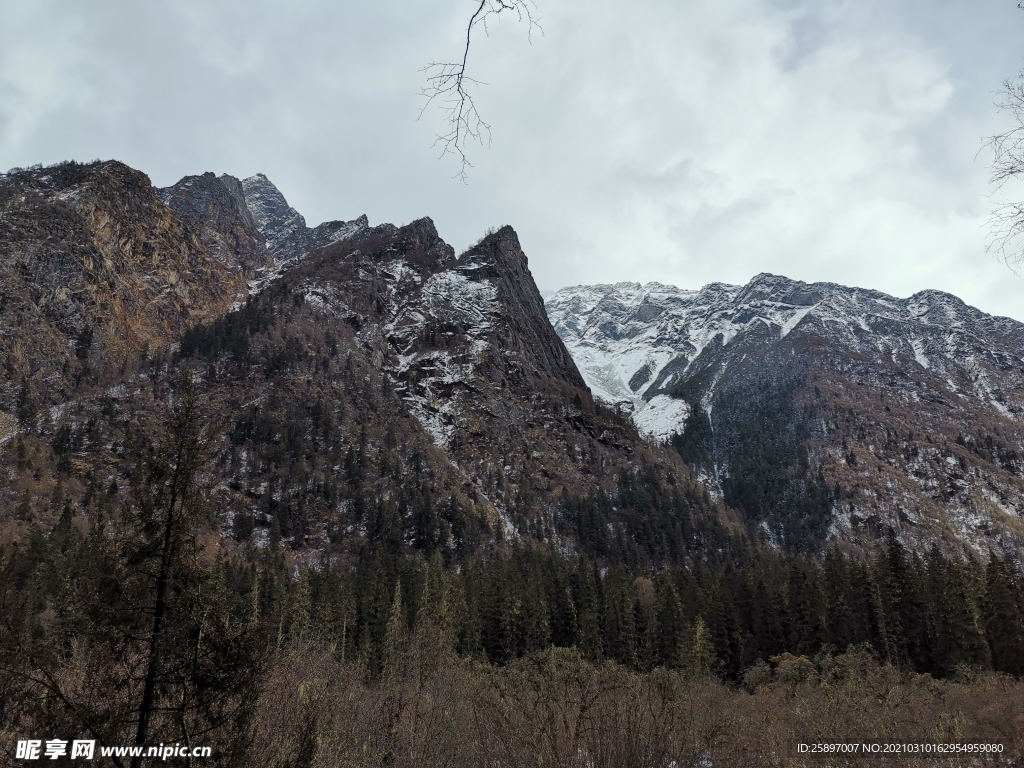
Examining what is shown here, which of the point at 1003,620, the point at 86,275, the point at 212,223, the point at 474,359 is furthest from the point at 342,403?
the point at 212,223

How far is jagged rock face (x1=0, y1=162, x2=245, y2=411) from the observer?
9888 cm

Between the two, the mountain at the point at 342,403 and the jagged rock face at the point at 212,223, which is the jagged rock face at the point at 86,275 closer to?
the mountain at the point at 342,403

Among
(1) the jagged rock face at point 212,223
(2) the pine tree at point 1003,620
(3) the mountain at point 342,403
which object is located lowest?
(2) the pine tree at point 1003,620

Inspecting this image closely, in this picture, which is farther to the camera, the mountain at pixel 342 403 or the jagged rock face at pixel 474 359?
the jagged rock face at pixel 474 359

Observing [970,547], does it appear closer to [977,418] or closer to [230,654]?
[977,418]

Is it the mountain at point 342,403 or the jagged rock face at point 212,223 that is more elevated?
the jagged rock face at point 212,223

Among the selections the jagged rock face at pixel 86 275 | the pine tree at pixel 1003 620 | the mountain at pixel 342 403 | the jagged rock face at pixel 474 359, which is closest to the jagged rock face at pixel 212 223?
the mountain at pixel 342 403

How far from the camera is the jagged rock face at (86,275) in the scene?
324 feet

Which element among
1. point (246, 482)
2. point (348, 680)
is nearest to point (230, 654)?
point (348, 680)

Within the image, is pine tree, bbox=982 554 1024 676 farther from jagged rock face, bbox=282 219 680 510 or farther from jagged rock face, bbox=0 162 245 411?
jagged rock face, bbox=0 162 245 411

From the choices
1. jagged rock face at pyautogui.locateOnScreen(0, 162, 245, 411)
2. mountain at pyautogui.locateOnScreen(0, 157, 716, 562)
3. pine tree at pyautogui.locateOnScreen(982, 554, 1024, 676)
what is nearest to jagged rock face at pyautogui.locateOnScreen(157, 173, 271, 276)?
mountain at pyautogui.locateOnScreen(0, 157, 716, 562)

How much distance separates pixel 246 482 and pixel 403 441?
103 feet

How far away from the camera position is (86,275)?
113 m

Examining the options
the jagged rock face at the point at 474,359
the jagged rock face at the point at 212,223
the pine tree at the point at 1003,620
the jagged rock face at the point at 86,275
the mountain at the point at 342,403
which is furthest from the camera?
the jagged rock face at the point at 212,223
